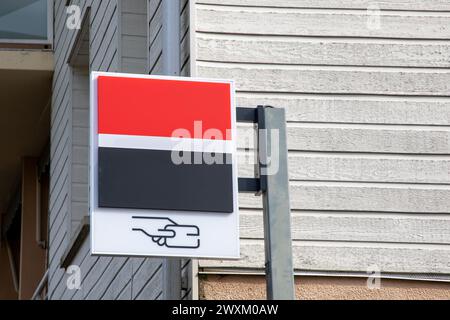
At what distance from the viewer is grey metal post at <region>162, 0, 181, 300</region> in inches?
266

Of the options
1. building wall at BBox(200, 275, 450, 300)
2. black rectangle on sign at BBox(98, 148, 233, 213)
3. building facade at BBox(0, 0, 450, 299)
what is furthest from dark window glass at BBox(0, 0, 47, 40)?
black rectangle on sign at BBox(98, 148, 233, 213)

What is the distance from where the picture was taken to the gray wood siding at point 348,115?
6762 millimetres

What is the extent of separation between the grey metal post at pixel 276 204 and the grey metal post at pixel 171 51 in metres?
2.04

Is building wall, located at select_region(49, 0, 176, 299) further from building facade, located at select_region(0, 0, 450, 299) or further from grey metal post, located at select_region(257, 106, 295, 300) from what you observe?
grey metal post, located at select_region(257, 106, 295, 300)

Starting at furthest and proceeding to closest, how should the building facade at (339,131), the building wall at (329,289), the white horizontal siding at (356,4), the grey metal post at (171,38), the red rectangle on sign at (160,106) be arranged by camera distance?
the white horizontal siding at (356,4) → the grey metal post at (171,38) → the building facade at (339,131) → the building wall at (329,289) → the red rectangle on sign at (160,106)

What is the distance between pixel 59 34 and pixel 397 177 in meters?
6.10

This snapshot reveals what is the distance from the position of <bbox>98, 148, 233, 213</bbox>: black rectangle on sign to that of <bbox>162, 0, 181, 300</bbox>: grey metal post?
163cm

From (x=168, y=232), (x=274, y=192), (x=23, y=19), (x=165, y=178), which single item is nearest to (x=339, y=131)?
(x=165, y=178)

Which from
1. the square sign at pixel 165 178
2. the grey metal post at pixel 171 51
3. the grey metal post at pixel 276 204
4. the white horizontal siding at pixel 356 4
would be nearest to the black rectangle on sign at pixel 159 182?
the square sign at pixel 165 178

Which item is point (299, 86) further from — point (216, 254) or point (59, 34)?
point (59, 34)

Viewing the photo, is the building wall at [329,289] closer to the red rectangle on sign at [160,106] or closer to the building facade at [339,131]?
the building facade at [339,131]

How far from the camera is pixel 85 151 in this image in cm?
1100
